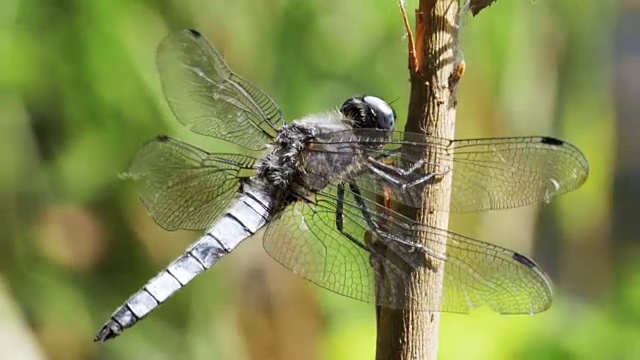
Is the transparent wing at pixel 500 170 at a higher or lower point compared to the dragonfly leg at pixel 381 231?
higher

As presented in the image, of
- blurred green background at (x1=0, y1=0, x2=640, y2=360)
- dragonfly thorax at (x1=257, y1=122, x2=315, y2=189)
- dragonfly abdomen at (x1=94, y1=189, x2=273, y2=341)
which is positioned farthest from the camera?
blurred green background at (x1=0, y1=0, x2=640, y2=360)

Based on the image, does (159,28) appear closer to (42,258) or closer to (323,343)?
(42,258)

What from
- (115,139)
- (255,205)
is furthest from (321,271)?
(115,139)

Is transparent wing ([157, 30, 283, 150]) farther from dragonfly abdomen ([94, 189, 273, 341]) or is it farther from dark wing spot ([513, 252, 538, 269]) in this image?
dark wing spot ([513, 252, 538, 269])

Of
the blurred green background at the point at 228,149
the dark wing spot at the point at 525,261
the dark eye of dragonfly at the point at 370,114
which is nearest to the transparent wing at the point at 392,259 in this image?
the dark wing spot at the point at 525,261

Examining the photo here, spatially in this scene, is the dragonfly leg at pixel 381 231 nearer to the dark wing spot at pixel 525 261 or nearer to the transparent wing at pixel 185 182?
the dark wing spot at pixel 525 261

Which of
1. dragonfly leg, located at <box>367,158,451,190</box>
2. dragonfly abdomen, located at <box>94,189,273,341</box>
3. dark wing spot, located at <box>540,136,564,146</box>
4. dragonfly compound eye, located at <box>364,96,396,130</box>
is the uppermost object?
dragonfly compound eye, located at <box>364,96,396,130</box>

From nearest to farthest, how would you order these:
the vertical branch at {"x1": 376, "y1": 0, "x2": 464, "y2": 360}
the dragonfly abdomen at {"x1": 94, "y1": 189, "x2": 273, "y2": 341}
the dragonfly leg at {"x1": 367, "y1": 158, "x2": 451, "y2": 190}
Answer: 1. the vertical branch at {"x1": 376, "y1": 0, "x2": 464, "y2": 360}
2. the dragonfly leg at {"x1": 367, "y1": 158, "x2": 451, "y2": 190}
3. the dragonfly abdomen at {"x1": 94, "y1": 189, "x2": 273, "y2": 341}

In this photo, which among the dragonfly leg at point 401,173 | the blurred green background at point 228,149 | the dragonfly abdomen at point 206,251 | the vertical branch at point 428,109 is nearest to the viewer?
the vertical branch at point 428,109

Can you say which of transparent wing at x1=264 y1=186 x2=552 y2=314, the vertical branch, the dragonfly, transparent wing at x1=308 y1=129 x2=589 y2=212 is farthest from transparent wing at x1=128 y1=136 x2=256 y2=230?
the vertical branch
